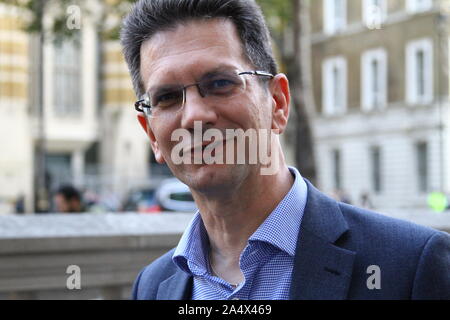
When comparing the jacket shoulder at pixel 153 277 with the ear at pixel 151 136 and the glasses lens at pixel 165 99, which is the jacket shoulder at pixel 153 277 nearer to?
the ear at pixel 151 136

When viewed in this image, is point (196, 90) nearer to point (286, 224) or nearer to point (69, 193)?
point (286, 224)

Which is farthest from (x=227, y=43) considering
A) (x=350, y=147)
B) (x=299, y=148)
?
(x=350, y=147)

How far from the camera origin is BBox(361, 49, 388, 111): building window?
118ft

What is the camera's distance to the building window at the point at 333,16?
38.7 meters

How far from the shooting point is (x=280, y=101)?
215cm

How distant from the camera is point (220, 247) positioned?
2117 millimetres

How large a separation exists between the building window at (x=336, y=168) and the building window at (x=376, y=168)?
6.31 ft

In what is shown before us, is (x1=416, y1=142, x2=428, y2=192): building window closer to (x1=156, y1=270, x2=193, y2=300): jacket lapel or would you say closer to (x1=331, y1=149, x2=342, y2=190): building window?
A: (x1=331, y1=149, x2=342, y2=190): building window

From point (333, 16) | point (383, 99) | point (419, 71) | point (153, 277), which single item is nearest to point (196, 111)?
point (153, 277)

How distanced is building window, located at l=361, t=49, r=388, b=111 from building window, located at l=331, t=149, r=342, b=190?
9.76 feet

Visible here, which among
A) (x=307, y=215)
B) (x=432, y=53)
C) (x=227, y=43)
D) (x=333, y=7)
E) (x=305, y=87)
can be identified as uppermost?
(x=333, y=7)
